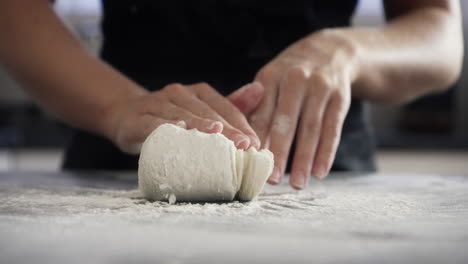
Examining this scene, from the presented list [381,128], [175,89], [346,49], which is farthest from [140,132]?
[381,128]

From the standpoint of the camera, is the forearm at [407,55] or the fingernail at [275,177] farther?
the forearm at [407,55]

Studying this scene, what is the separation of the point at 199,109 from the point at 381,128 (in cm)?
192

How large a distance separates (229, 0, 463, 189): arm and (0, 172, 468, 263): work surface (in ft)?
0.26

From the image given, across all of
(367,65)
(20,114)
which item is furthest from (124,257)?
(20,114)

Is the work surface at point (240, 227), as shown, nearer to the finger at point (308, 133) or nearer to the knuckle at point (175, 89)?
the finger at point (308, 133)

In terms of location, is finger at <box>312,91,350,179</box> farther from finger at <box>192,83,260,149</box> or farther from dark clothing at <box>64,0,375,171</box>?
dark clothing at <box>64,0,375,171</box>

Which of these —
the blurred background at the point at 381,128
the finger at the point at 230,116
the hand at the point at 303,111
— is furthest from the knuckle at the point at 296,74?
the blurred background at the point at 381,128

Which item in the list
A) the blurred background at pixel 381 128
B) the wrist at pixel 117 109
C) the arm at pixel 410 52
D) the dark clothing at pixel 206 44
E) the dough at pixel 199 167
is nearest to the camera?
the dough at pixel 199 167

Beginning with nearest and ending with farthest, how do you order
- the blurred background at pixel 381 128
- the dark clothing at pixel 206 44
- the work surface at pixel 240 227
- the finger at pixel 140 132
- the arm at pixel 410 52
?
the work surface at pixel 240 227, the finger at pixel 140 132, the arm at pixel 410 52, the dark clothing at pixel 206 44, the blurred background at pixel 381 128

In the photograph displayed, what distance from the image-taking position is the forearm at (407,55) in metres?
1.02

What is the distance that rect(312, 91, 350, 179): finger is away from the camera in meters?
0.84

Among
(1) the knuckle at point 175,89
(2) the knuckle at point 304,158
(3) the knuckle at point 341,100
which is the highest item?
(1) the knuckle at point 175,89

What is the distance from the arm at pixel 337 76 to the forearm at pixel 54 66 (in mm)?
321

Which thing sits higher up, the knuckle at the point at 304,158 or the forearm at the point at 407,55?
the forearm at the point at 407,55
